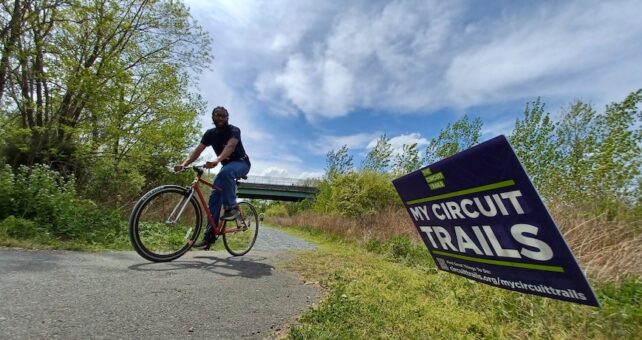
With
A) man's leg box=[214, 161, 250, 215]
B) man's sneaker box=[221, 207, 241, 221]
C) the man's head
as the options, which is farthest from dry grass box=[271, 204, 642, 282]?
the man's head

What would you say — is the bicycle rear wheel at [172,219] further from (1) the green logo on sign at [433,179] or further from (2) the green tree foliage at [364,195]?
(2) the green tree foliage at [364,195]

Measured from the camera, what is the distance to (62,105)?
10.7 m

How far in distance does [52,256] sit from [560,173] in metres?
13.8

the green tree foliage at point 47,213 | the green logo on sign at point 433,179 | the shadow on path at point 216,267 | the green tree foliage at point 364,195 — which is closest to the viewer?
the green logo on sign at point 433,179

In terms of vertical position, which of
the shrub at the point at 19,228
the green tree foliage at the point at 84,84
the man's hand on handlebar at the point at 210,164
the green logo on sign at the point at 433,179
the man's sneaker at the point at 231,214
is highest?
the green tree foliage at the point at 84,84

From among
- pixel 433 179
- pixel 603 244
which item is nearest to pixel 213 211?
pixel 433 179

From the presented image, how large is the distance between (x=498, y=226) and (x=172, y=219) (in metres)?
3.93

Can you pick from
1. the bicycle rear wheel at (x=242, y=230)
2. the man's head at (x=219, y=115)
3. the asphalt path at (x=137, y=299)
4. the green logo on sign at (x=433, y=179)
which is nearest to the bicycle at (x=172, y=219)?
the bicycle rear wheel at (x=242, y=230)

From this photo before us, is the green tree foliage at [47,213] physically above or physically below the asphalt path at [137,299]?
above

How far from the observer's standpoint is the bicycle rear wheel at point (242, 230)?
532 centimetres

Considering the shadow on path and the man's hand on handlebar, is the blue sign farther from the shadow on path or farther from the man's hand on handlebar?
the man's hand on handlebar

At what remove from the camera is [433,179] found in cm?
177

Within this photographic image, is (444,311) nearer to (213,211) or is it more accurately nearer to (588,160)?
(213,211)

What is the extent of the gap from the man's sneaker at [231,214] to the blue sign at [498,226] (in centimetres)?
369
